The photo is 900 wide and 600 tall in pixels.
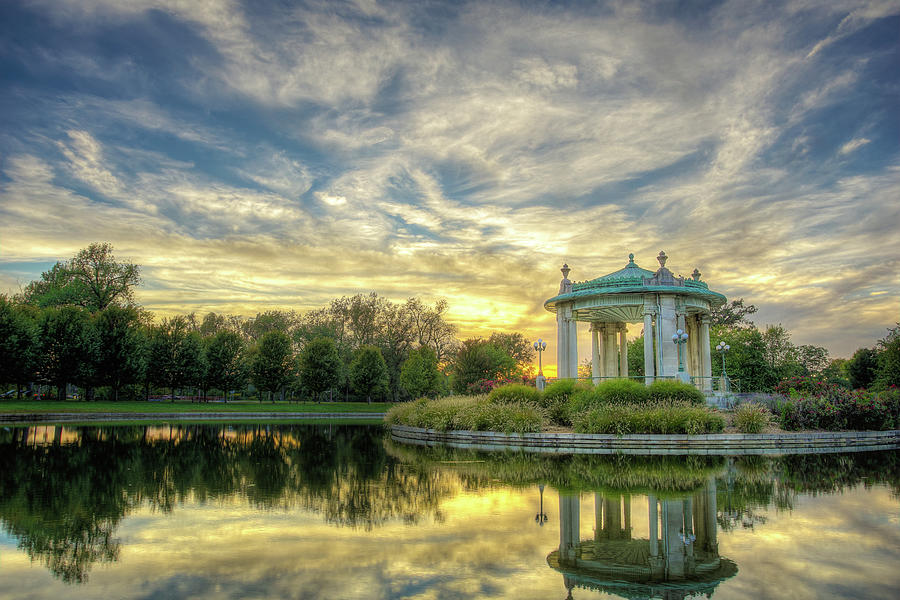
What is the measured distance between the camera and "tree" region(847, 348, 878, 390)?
46.4 meters

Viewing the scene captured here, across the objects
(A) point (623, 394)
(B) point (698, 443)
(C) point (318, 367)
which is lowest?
(B) point (698, 443)

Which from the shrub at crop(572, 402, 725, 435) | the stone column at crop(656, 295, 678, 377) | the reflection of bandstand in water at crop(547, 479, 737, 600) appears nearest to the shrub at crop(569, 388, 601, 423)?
the shrub at crop(572, 402, 725, 435)

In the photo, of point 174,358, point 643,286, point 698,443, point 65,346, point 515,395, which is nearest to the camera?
point 698,443

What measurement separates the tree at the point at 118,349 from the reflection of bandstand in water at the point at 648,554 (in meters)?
47.3

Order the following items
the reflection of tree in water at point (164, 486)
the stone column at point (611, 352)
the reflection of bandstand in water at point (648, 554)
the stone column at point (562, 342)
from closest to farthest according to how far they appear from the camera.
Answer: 1. the reflection of bandstand in water at point (648, 554)
2. the reflection of tree in water at point (164, 486)
3. the stone column at point (562, 342)
4. the stone column at point (611, 352)

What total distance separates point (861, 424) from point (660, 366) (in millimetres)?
8374

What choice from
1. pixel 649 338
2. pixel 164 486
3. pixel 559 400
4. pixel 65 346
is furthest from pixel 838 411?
pixel 65 346

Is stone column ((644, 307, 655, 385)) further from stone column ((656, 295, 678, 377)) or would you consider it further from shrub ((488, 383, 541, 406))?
shrub ((488, 383, 541, 406))

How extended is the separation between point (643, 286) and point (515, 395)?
9.15 meters

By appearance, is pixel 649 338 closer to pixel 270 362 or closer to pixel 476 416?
pixel 476 416

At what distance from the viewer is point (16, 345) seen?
3900 cm

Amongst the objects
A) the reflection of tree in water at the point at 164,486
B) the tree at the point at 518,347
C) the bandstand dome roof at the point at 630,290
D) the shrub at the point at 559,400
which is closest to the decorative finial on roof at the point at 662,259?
the bandstand dome roof at the point at 630,290

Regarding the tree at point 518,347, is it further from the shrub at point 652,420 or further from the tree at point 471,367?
the shrub at point 652,420

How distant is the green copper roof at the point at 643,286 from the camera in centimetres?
2728
